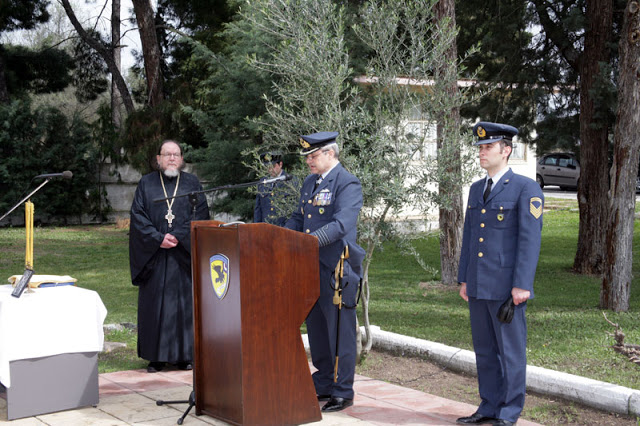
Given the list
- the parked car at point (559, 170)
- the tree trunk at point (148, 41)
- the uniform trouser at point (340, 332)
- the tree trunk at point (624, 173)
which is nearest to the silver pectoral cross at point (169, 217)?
the uniform trouser at point (340, 332)

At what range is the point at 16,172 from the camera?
20.2 m

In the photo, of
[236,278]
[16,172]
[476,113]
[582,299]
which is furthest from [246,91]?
[16,172]

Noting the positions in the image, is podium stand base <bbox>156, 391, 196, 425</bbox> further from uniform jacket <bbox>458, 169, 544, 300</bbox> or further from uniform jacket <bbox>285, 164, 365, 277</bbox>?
uniform jacket <bbox>458, 169, 544, 300</bbox>

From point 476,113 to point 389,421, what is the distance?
34.3ft

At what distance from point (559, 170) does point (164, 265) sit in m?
29.7

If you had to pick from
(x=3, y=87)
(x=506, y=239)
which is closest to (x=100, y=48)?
(x=3, y=87)

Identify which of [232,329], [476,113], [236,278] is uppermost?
[476,113]

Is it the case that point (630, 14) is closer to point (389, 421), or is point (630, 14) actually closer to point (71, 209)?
point (389, 421)

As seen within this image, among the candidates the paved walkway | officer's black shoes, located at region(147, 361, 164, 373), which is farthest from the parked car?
the paved walkway

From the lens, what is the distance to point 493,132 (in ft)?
15.1

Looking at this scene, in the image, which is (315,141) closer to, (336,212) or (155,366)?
(336,212)

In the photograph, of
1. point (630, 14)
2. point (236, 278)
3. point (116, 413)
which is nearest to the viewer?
point (236, 278)

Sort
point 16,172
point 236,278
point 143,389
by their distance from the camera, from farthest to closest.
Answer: point 16,172 → point 143,389 → point 236,278

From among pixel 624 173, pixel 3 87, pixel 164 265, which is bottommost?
pixel 164 265
